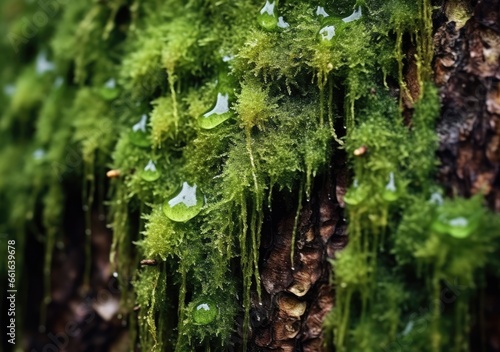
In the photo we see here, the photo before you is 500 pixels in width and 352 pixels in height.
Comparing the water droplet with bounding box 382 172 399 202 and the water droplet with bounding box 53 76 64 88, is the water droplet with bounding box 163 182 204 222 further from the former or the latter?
the water droplet with bounding box 53 76 64 88

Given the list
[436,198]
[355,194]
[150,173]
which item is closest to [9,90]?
[150,173]

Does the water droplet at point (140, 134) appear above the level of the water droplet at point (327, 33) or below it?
below

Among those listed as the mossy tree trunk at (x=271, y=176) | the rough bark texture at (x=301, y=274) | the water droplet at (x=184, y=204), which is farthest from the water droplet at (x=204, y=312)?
the water droplet at (x=184, y=204)

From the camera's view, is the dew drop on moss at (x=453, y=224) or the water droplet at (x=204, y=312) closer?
Answer: the dew drop on moss at (x=453, y=224)

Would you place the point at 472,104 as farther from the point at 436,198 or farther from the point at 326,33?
the point at 326,33

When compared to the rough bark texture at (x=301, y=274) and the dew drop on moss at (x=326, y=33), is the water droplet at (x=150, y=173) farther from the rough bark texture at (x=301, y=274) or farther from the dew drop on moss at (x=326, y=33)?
the dew drop on moss at (x=326, y=33)

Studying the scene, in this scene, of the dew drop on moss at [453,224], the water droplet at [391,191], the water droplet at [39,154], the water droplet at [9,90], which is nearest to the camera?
the dew drop on moss at [453,224]

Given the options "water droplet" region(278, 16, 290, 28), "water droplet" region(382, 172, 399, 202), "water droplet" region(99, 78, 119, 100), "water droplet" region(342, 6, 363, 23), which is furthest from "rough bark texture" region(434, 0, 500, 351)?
"water droplet" region(99, 78, 119, 100)

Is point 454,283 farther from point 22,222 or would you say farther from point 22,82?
point 22,82
